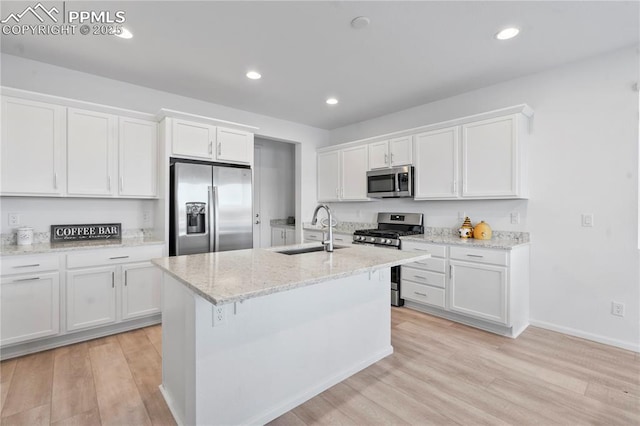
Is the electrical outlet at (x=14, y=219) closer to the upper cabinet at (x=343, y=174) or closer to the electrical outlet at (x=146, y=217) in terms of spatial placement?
the electrical outlet at (x=146, y=217)

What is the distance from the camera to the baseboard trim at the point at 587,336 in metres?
2.61

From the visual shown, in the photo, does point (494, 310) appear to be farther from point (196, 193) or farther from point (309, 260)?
point (196, 193)

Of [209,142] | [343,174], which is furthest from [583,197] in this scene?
[209,142]

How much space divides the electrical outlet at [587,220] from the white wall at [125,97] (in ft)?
11.8

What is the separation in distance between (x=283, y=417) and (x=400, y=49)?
9.74ft

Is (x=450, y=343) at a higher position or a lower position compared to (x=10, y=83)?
lower

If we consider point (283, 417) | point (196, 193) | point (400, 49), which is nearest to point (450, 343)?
point (283, 417)

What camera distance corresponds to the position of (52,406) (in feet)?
6.09

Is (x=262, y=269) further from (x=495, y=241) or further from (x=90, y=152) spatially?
(x=495, y=241)

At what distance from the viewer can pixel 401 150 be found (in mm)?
4035

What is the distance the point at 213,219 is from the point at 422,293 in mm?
2595

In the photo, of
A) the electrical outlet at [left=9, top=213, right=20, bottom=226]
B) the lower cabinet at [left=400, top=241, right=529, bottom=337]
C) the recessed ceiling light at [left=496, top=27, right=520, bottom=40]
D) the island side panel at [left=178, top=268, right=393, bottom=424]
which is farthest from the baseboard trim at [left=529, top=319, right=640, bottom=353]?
the electrical outlet at [left=9, top=213, right=20, bottom=226]

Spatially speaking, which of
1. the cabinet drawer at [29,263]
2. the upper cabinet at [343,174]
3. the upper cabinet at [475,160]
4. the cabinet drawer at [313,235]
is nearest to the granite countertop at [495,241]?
the upper cabinet at [475,160]

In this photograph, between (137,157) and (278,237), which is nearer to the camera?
(137,157)
